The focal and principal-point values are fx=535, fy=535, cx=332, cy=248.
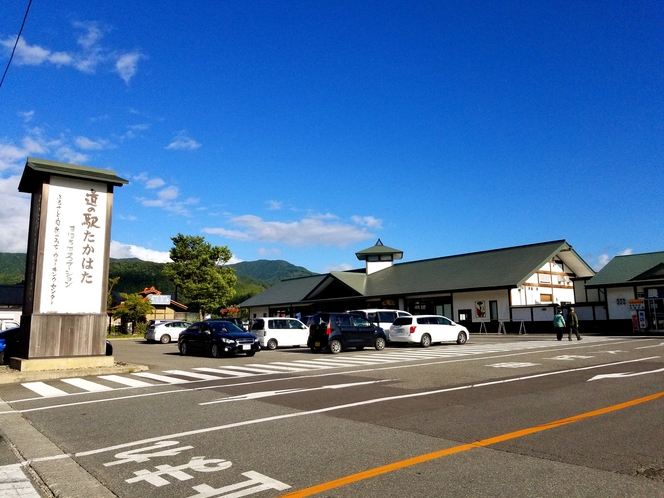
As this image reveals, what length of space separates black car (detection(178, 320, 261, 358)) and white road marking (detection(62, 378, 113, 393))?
6.83 meters

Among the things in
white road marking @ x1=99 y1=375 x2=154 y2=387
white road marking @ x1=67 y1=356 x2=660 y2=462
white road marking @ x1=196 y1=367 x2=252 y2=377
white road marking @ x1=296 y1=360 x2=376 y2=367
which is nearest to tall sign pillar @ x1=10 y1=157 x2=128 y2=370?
white road marking @ x1=99 y1=375 x2=154 y2=387

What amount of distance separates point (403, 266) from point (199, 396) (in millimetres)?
42224

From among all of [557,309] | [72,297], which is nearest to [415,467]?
[72,297]

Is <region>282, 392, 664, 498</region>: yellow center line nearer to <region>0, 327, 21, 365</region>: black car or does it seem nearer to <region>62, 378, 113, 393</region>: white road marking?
<region>62, 378, 113, 393</region>: white road marking

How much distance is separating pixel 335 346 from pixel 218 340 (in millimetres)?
4872

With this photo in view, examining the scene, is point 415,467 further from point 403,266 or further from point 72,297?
point 403,266

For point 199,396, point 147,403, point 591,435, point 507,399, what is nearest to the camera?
point 591,435

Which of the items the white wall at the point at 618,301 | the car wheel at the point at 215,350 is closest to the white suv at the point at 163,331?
the car wheel at the point at 215,350

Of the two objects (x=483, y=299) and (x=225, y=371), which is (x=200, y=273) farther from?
(x=225, y=371)

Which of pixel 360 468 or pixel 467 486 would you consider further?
pixel 360 468

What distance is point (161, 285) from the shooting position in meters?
142

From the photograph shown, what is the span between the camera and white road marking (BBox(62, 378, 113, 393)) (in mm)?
12203

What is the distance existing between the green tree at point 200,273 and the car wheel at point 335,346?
44145 mm

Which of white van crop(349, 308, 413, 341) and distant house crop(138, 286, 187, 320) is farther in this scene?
distant house crop(138, 286, 187, 320)
